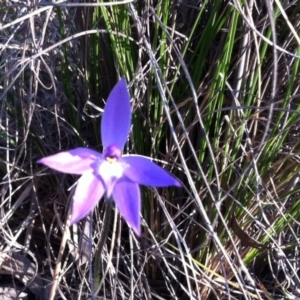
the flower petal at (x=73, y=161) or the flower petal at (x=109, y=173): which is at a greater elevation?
the flower petal at (x=73, y=161)

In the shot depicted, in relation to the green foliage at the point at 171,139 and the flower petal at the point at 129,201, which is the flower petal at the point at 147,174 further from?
the green foliage at the point at 171,139

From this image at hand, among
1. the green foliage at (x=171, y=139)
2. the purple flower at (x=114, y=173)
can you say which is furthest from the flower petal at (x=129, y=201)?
the green foliage at (x=171, y=139)

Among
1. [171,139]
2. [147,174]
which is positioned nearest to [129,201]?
[147,174]

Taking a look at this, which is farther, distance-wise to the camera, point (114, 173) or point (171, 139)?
point (171, 139)

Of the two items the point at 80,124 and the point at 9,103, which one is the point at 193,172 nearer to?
the point at 80,124

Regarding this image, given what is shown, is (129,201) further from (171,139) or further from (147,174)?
(171,139)

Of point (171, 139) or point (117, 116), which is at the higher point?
point (117, 116)

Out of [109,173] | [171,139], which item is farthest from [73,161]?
[171,139]
